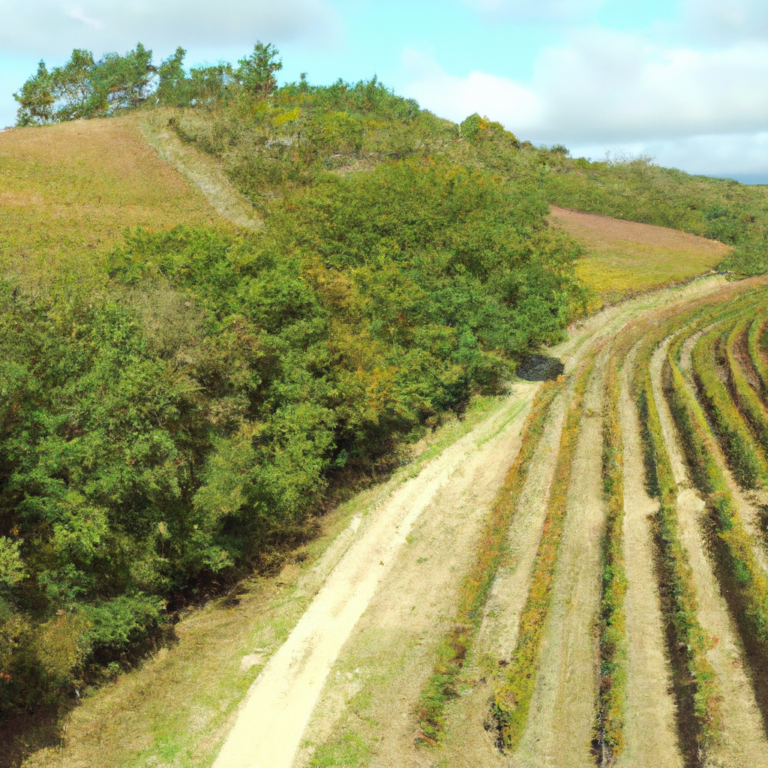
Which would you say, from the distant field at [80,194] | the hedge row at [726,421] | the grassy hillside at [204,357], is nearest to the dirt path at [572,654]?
the hedge row at [726,421]

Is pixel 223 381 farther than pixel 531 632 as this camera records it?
Yes

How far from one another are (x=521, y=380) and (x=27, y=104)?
111565 millimetres

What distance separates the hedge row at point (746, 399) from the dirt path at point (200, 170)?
44.0 meters

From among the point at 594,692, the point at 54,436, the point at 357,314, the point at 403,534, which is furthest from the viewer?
the point at 357,314

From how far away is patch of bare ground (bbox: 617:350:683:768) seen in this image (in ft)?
63.3

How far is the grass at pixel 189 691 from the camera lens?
20.7m

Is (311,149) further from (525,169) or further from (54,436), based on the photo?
(54,436)

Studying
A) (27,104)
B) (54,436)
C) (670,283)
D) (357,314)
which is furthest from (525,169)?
(54,436)

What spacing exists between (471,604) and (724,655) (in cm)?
915

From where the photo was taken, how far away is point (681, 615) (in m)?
24.3

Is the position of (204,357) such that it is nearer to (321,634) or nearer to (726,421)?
(321,634)

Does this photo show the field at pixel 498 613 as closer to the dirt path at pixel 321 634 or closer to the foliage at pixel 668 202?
the dirt path at pixel 321 634

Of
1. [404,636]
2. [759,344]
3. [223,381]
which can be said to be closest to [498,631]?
[404,636]

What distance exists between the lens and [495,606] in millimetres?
26422
